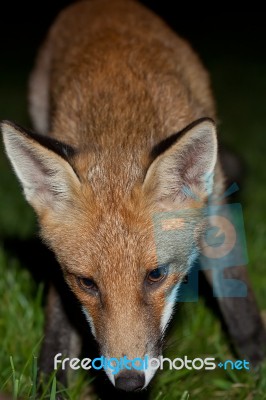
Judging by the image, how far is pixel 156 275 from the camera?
3529 mm

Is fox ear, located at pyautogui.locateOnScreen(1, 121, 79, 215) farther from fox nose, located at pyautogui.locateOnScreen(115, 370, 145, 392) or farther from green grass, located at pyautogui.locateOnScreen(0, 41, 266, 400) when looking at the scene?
fox nose, located at pyautogui.locateOnScreen(115, 370, 145, 392)

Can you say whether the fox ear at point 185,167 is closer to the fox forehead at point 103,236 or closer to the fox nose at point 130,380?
the fox forehead at point 103,236

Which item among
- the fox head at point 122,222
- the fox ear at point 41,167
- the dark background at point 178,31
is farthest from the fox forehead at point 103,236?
the dark background at point 178,31

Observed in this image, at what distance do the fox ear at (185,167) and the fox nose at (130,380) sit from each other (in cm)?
95

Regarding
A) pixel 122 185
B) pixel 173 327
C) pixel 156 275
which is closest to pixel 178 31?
pixel 173 327

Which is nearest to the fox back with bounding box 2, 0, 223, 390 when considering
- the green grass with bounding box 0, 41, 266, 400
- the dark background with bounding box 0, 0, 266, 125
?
the green grass with bounding box 0, 41, 266, 400

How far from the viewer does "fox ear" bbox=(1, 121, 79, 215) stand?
145 inches

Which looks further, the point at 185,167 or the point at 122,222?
the point at 185,167

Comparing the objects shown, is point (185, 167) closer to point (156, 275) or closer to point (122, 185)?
point (122, 185)

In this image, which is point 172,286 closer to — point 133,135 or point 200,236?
point 200,236

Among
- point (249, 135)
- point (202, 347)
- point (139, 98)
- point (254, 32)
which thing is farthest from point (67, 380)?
point (254, 32)

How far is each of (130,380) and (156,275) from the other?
557 millimetres

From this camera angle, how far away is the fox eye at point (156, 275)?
3504mm

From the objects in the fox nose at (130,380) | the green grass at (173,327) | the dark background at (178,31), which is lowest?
the dark background at (178,31)
